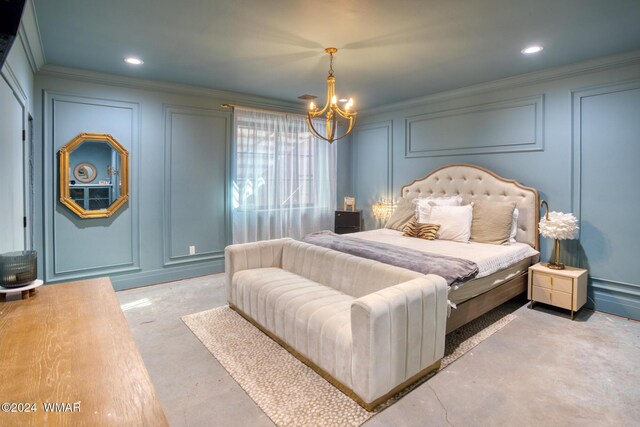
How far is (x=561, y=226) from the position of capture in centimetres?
319

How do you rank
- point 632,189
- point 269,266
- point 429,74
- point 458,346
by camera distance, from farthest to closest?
1. point 429,74
2. point 269,266
3. point 632,189
4. point 458,346

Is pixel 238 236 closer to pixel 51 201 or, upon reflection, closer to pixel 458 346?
pixel 51 201

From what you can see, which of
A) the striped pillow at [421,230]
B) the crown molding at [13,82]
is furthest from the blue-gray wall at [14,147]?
the striped pillow at [421,230]

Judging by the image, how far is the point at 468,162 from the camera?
429cm

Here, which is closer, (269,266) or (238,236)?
(269,266)

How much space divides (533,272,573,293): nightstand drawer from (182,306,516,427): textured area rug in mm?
442

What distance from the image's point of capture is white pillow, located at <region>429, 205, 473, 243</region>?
3.67 metres

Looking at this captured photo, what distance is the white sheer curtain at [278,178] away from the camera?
4.68 metres

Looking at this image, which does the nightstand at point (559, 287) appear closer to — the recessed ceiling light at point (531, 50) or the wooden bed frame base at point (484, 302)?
the wooden bed frame base at point (484, 302)

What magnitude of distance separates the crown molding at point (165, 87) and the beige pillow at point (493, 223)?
3.09m

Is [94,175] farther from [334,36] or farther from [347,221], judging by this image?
[347,221]

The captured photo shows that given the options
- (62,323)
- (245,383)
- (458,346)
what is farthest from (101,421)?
(458,346)

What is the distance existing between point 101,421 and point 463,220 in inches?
143

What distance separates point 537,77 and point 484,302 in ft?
8.20
